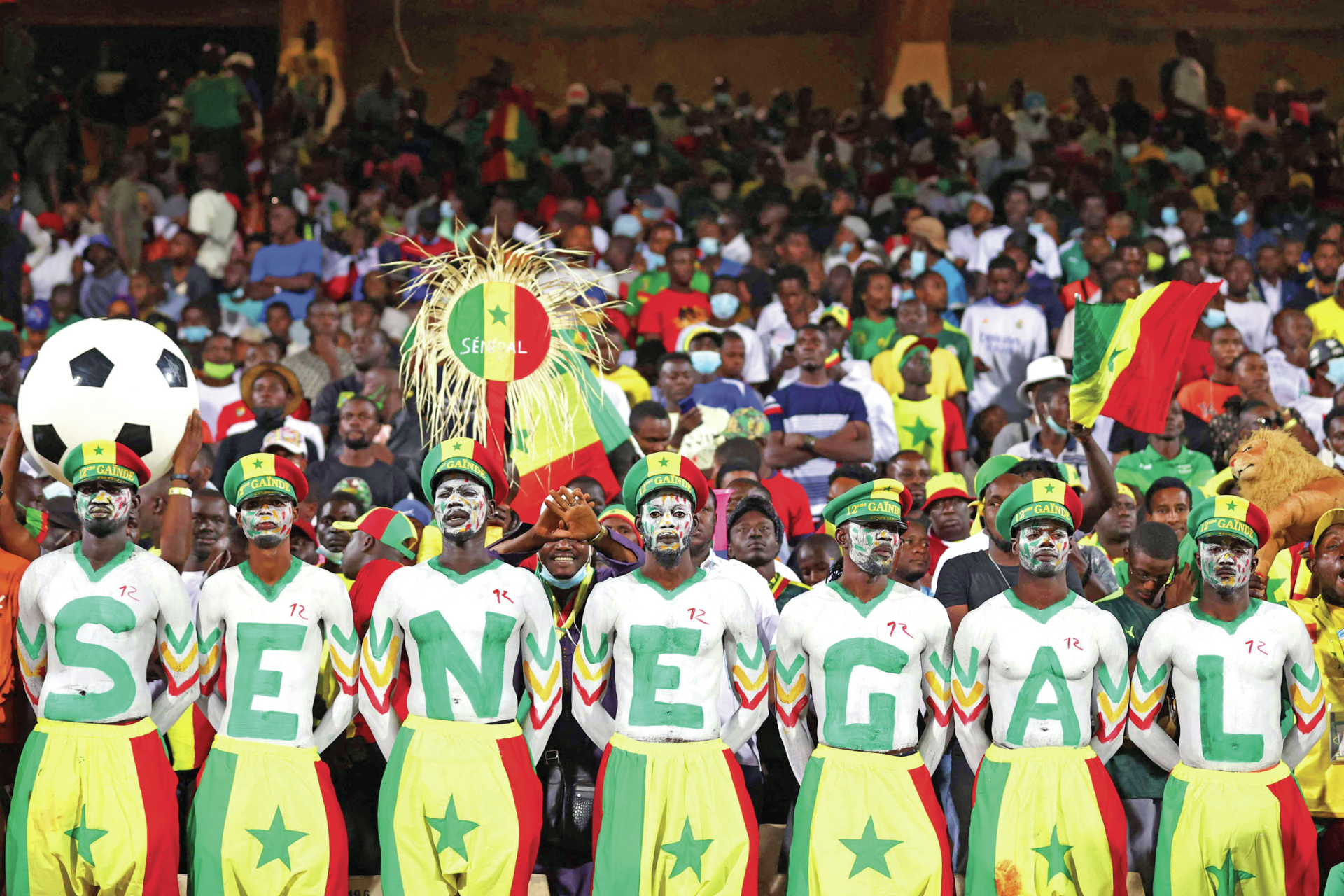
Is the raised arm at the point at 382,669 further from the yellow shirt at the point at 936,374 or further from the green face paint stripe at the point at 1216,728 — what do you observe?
the yellow shirt at the point at 936,374

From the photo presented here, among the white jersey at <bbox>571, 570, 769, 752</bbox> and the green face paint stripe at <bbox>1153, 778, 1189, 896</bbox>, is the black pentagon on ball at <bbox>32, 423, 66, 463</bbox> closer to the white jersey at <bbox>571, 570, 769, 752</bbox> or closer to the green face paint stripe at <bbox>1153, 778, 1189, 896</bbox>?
the white jersey at <bbox>571, 570, 769, 752</bbox>

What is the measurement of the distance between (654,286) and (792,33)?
9.31 meters

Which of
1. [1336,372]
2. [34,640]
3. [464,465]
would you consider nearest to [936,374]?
[1336,372]

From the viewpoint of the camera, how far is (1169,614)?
6.04m

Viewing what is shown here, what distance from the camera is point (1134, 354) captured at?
6914 millimetres

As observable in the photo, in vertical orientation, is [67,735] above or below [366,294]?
below

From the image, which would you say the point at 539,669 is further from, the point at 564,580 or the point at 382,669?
the point at 564,580

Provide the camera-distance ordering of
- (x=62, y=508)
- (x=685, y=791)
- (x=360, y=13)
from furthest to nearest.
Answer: (x=360, y=13) → (x=62, y=508) → (x=685, y=791)

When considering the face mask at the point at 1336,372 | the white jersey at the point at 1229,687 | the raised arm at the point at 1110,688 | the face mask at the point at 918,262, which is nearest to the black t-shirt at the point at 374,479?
the raised arm at the point at 1110,688

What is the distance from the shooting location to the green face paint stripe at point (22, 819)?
5922mm

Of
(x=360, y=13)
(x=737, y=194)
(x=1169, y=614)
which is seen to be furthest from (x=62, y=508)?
(x=360, y=13)

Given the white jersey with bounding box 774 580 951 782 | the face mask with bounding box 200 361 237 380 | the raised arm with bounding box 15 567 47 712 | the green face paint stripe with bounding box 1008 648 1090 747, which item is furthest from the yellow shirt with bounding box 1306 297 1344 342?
the raised arm with bounding box 15 567 47 712

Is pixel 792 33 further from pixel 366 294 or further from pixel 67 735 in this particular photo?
pixel 67 735

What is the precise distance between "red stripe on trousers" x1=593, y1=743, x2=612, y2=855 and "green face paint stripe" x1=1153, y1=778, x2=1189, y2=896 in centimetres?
205
